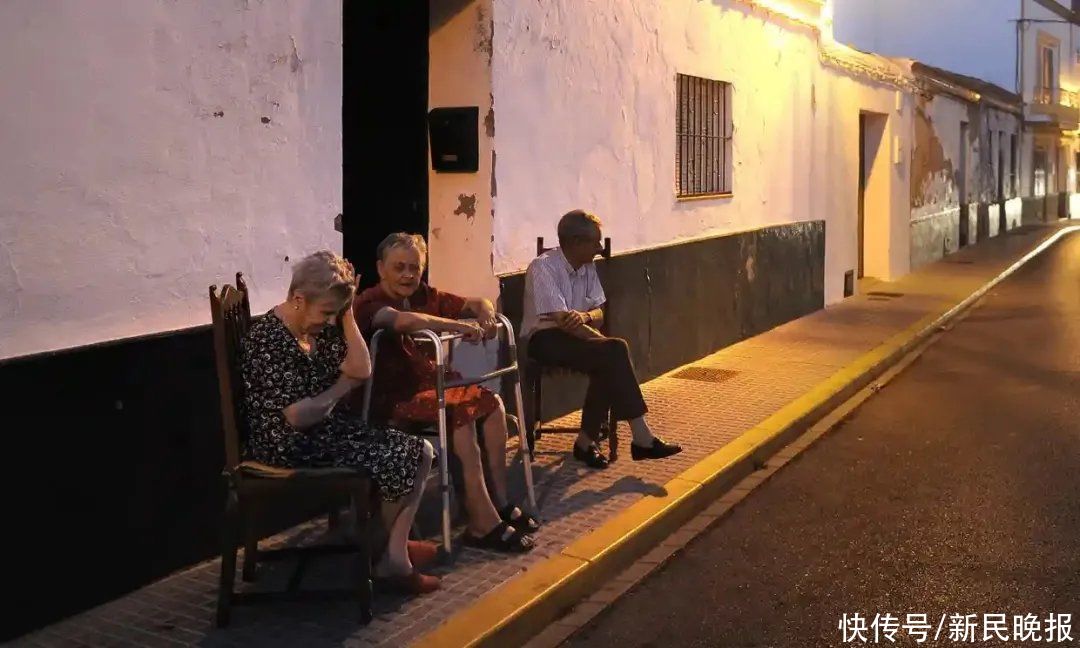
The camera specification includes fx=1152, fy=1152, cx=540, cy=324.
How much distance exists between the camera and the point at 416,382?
514 cm

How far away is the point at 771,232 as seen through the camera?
11.9 m

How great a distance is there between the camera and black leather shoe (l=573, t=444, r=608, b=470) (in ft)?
21.5

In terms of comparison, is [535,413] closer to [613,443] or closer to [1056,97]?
[613,443]

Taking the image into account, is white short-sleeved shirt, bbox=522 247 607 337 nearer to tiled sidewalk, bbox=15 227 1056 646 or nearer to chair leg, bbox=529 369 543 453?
chair leg, bbox=529 369 543 453

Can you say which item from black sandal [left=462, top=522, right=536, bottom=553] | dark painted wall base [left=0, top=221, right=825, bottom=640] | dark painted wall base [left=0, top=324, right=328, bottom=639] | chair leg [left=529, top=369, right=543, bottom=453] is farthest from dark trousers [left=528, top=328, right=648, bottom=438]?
dark painted wall base [left=0, top=324, right=328, bottom=639]

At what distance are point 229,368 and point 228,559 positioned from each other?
27.3 inches

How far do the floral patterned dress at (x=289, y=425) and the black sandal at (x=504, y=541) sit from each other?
83 centimetres

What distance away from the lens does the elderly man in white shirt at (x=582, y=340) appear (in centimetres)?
628

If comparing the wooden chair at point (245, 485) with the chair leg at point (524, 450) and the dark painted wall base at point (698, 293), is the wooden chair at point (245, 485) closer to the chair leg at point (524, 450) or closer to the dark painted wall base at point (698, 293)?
the chair leg at point (524, 450)

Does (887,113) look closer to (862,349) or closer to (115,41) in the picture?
(862,349)

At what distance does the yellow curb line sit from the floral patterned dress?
586 millimetres

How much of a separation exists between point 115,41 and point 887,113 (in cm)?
1477

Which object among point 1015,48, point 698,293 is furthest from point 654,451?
point 1015,48

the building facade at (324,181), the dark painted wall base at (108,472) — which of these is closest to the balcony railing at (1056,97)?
the building facade at (324,181)
